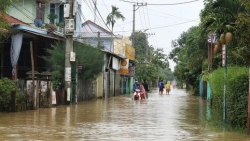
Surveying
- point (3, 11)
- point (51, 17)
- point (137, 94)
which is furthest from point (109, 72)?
point (3, 11)

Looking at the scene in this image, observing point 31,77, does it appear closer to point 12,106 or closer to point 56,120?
point 12,106

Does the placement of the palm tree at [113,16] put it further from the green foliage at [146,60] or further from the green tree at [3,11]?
the green tree at [3,11]

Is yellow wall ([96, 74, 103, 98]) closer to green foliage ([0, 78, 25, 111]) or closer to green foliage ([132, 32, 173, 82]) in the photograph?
green foliage ([0, 78, 25, 111])

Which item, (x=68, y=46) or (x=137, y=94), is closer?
(x=68, y=46)

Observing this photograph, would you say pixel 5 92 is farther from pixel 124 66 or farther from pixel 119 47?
pixel 119 47

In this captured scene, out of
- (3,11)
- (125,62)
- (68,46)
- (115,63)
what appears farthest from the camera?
(125,62)

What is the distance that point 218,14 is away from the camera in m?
16.1

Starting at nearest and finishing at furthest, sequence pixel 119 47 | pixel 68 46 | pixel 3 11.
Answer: pixel 3 11, pixel 68 46, pixel 119 47

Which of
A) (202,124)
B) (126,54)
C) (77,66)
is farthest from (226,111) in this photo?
(126,54)

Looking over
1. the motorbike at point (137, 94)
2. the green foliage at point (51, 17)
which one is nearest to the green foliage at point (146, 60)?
the motorbike at point (137, 94)

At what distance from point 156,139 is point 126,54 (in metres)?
41.8

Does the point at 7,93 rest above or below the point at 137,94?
above

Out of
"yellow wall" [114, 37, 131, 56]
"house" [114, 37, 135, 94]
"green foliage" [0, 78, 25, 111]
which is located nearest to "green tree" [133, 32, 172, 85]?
"house" [114, 37, 135, 94]

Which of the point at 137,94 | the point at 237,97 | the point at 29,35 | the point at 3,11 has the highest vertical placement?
the point at 29,35
